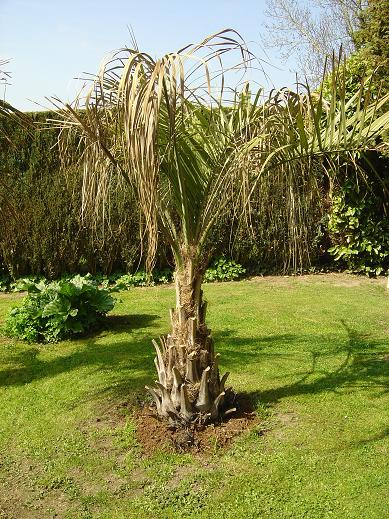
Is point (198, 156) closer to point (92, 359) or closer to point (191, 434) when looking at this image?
point (191, 434)

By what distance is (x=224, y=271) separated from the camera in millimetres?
11281

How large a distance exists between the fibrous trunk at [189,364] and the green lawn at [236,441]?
333 mm

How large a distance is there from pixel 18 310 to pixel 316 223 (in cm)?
600

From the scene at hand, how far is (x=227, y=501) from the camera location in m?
3.64

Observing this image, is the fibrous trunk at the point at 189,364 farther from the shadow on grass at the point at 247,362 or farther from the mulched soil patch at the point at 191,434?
the shadow on grass at the point at 247,362

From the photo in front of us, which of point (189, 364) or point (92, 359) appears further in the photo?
point (92, 359)

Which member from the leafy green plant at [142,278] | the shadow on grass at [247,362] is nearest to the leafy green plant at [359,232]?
the leafy green plant at [142,278]

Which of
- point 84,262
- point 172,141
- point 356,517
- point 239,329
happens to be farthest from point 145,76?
point 84,262

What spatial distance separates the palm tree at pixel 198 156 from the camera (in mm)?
3707

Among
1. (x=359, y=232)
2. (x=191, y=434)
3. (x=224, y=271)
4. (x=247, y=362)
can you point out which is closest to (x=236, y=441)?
(x=191, y=434)

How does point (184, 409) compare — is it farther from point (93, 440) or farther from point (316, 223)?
point (316, 223)

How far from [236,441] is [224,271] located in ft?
23.2

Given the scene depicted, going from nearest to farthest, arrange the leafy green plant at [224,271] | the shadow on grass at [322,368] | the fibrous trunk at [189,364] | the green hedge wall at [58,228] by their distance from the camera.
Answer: the fibrous trunk at [189,364]
the shadow on grass at [322,368]
the green hedge wall at [58,228]
the leafy green plant at [224,271]

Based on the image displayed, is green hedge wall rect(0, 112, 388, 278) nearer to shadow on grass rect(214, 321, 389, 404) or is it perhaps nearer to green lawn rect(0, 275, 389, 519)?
green lawn rect(0, 275, 389, 519)
